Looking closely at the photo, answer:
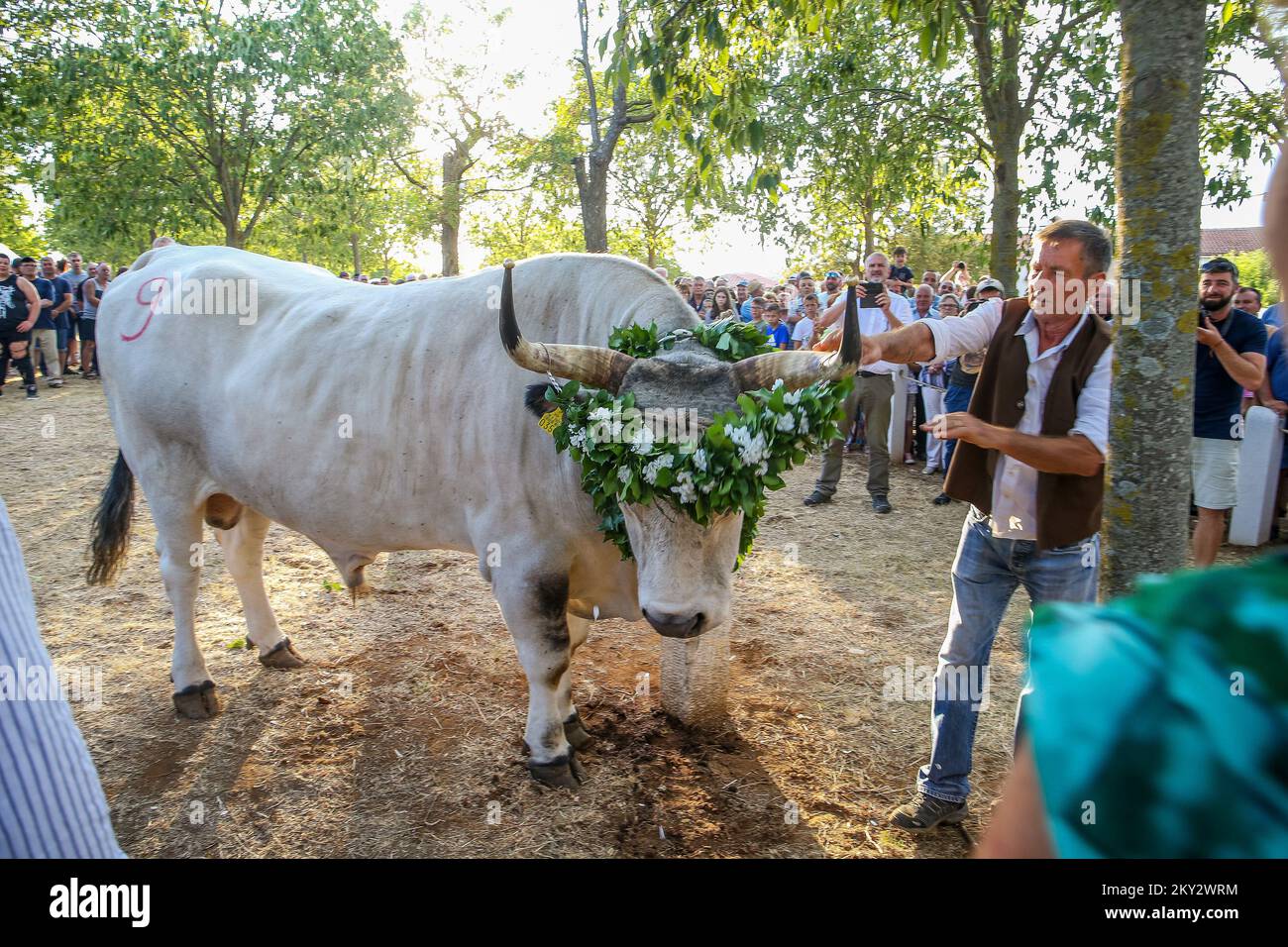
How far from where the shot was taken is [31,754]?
1000mm

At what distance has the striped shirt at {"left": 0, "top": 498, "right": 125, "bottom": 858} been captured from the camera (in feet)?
3.22

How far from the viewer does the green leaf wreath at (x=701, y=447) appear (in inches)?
115

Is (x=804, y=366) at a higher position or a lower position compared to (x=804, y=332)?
lower

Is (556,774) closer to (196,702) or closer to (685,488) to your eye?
(685,488)

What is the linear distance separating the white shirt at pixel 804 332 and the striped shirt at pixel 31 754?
35.4 feet

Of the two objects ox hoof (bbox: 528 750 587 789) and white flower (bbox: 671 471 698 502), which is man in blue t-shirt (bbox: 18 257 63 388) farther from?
white flower (bbox: 671 471 698 502)

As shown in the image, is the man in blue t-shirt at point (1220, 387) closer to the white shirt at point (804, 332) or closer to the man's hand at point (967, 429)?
the man's hand at point (967, 429)

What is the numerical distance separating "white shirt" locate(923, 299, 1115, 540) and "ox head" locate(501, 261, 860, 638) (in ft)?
1.96

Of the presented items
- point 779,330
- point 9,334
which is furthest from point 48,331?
point 779,330

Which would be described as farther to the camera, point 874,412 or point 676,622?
point 874,412

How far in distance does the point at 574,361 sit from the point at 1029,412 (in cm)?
189

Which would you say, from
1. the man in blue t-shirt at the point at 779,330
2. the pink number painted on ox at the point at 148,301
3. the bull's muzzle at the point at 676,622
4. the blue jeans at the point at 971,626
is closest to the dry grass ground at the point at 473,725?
the blue jeans at the point at 971,626

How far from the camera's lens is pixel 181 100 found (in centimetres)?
1461
